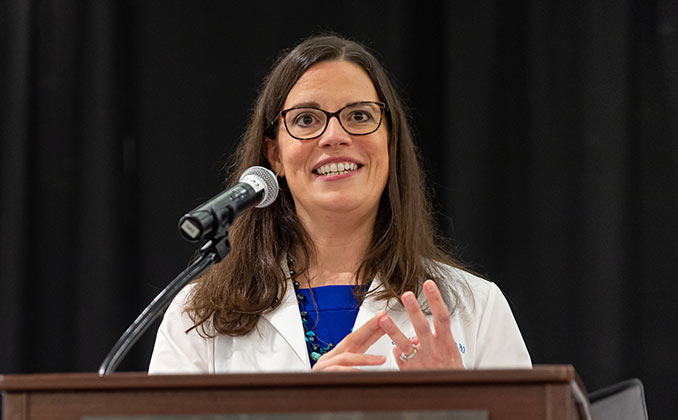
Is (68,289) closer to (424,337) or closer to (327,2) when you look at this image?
(327,2)

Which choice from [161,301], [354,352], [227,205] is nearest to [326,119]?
[354,352]

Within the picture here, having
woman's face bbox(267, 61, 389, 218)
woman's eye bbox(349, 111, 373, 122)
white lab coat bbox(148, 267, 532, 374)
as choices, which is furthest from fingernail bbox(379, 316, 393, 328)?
woman's eye bbox(349, 111, 373, 122)

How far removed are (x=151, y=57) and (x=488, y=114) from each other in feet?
3.64

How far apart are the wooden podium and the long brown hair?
3.12ft

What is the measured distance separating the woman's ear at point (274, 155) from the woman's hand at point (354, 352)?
25.2 inches

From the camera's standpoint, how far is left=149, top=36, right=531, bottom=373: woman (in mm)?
1933

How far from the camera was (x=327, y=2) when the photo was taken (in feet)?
9.36

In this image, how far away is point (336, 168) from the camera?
1.97 meters

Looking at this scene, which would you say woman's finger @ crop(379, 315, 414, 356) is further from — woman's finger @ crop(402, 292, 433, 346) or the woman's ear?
the woman's ear

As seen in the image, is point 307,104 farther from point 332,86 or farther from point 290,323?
point 290,323

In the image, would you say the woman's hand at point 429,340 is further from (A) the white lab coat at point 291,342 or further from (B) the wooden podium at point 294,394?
(B) the wooden podium at point 294,394

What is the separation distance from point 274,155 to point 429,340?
79 cm

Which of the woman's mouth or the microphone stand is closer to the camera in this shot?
the microphone stand

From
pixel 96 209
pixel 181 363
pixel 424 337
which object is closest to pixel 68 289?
pixel 96 209
